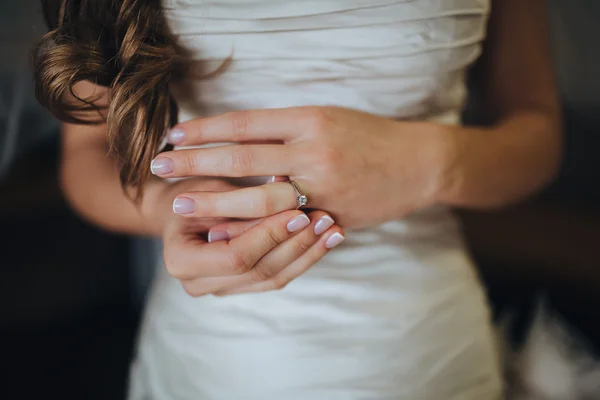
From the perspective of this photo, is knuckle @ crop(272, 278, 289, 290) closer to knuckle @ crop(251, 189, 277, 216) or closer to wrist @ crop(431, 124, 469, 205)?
knuckle @ crop(251, 189, 277, 216)

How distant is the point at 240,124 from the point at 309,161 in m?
0.07

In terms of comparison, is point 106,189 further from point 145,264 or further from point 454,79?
point 145,264

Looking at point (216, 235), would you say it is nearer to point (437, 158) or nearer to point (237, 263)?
point (237, 263)

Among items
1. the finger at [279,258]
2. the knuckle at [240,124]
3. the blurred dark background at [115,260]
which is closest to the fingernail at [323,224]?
the finger at [279,258]

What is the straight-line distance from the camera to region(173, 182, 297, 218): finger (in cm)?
46

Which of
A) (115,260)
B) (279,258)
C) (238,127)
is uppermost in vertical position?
(238,127)

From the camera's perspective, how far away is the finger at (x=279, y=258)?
1.57 feet

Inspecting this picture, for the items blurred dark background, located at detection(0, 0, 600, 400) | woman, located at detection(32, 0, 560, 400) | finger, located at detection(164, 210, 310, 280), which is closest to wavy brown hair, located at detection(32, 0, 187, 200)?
woman, located at detection(32, 0, 560, 400)

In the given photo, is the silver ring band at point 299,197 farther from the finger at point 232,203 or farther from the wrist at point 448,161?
the wrist at point 448,161

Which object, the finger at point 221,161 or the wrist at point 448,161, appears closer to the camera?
the finger at point 221,161

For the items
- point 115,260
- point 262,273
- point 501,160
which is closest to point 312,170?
point 262,273

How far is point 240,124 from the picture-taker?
483 mm

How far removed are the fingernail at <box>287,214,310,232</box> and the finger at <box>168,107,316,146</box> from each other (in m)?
0.08

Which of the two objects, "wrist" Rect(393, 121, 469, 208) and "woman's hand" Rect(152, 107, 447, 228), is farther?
"wrist" Rect(393, 121, 469, 208)
